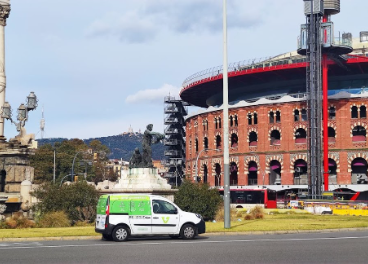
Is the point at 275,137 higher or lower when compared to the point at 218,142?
higher

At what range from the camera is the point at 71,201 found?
117 ft

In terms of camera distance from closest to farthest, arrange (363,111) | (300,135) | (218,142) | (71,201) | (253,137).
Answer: (71,201)
(363,111)
(300,135)
(253,137)
(218,142)

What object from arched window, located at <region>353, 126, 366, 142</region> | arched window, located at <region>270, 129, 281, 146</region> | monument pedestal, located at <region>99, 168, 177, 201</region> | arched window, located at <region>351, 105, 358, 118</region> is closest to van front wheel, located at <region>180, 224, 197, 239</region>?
monument pedestal, located at <region>99, 168, 177, 201</region>

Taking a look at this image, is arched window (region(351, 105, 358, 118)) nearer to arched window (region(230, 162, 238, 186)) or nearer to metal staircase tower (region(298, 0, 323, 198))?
metal staircase tower (region(298, 0, 323, 198))

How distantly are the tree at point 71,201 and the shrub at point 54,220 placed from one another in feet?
6.16

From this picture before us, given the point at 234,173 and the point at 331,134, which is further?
the point at 234,173

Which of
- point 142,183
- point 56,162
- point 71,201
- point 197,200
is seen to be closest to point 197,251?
point 142,183

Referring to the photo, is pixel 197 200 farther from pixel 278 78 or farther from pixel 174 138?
pixel 174 138

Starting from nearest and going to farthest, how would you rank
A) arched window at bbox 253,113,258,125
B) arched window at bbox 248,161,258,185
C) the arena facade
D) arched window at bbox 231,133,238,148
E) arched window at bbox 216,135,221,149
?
the arena facade, arched window at bbox 253,113,258,125, arched window at bbox 248,161,258,185, arched window at bbox 231,133,238,148, arched window at bbox 216,135,221,149

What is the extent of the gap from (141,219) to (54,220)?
11.2 meters

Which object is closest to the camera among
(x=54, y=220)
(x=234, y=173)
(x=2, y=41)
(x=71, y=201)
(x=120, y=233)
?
(x=120, y=233)

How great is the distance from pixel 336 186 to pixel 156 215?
67291mm

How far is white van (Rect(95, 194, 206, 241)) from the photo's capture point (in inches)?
898

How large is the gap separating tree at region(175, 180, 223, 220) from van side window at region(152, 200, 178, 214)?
13.8 metres
